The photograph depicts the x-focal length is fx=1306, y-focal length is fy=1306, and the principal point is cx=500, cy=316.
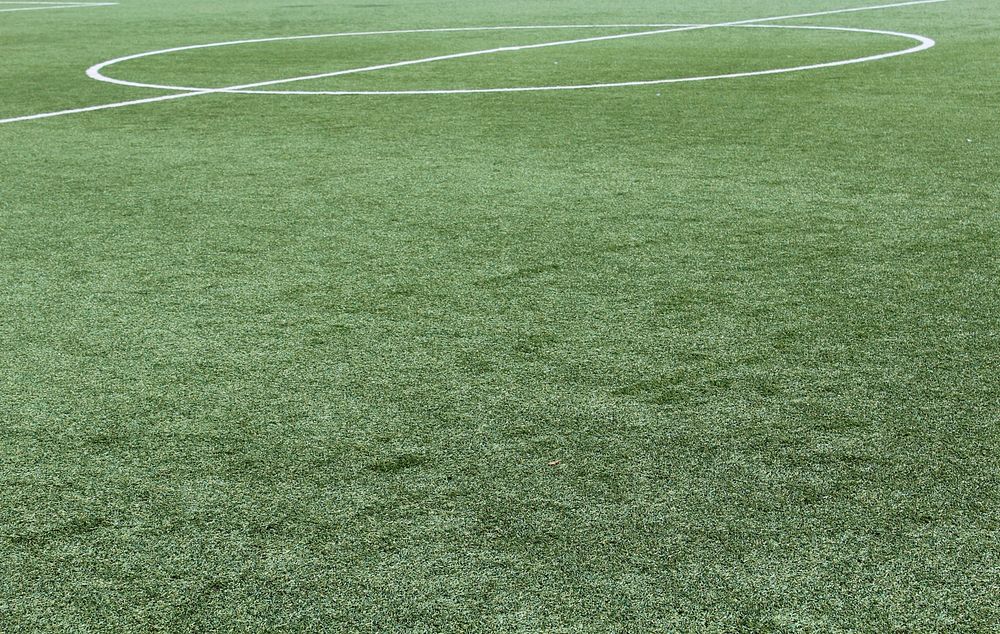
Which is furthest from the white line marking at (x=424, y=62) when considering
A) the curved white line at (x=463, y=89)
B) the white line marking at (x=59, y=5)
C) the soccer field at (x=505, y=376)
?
the white line marking at (x=59, y=5)

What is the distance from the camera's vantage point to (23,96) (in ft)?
26.1

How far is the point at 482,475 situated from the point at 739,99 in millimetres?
5234

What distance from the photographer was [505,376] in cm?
276

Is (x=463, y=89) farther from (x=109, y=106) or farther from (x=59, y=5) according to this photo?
(x=59, y=5)

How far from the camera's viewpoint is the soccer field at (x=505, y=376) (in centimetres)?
193

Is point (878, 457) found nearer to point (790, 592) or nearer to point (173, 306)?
point (790, 592)

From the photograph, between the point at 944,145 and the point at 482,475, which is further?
the point at 944,145

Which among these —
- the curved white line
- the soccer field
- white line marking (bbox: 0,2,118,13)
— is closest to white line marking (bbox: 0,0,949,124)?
the curved white line

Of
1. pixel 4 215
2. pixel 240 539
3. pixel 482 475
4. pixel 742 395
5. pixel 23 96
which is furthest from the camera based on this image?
pixel 23 96

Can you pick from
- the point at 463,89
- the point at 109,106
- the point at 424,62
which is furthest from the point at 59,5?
the point at 463,89

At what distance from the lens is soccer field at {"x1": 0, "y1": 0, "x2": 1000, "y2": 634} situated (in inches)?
76.2

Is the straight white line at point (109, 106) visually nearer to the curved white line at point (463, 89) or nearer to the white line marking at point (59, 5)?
the curved white line at point (463, 89)

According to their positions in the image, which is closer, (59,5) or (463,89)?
(463,89)

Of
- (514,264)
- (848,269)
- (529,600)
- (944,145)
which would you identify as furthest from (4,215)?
(944,145)
